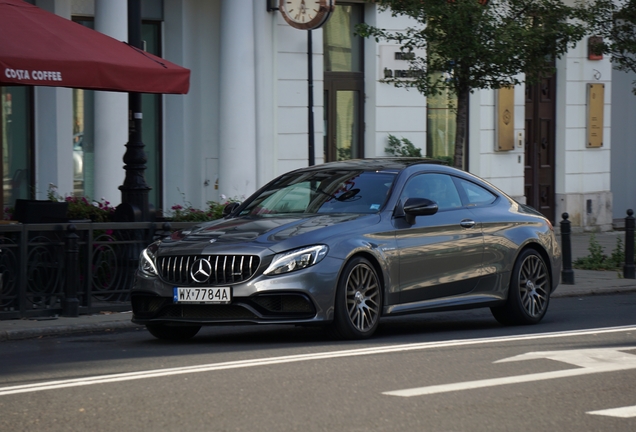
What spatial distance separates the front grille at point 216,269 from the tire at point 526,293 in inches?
118

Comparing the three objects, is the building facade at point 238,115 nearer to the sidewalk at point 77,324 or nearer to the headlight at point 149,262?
the sidewalk at point 77,324

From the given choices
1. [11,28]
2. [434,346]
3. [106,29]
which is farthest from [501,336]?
[106,29]

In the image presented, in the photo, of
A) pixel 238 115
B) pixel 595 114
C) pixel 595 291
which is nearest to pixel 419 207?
pixel 595 291

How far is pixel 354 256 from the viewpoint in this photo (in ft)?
30.1

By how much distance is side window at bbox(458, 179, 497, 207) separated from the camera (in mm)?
10711

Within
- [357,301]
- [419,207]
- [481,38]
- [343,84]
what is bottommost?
[357,301]

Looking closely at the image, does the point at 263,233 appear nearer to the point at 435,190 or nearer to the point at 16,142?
the point at 435,190

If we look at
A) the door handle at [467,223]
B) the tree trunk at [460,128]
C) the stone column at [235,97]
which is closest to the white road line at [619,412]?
the door handle at [467,223]

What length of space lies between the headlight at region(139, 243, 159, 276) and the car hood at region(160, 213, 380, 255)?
10 cm

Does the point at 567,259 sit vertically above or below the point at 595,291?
above

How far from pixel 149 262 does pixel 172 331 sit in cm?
68

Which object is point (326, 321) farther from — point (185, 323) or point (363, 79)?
point (363, 79)

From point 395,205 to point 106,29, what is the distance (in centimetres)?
935

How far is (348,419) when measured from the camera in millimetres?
6062
